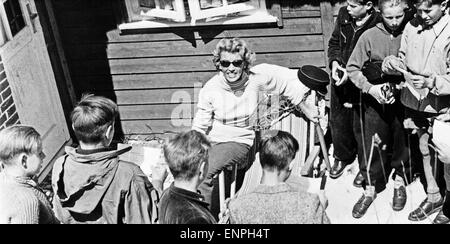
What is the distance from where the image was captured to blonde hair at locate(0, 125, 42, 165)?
4.00m

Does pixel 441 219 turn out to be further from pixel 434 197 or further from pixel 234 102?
pixel 234 102

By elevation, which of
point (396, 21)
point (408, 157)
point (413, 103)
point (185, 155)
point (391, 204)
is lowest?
point (391, 204)

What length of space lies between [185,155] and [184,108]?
3.28 meters

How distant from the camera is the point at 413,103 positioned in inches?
196

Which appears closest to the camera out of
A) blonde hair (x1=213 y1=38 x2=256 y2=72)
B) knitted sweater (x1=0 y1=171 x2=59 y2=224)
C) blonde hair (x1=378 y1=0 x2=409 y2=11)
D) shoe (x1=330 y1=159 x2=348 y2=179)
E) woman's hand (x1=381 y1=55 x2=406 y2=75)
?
knitted sweater (x1=0 y1=171 x2=59 y2=224)

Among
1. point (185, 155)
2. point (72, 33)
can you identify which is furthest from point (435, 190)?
point (72, 33)

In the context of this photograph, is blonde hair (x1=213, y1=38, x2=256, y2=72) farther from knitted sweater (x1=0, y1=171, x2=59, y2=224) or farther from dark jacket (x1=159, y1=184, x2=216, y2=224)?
knitted sweater (x1=0, y1=171, x2=59, y2=224)

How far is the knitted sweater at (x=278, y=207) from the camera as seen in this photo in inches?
147

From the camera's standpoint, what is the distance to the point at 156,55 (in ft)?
22.3

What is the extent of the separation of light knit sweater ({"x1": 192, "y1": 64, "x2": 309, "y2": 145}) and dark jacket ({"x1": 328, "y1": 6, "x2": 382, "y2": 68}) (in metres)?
0.40

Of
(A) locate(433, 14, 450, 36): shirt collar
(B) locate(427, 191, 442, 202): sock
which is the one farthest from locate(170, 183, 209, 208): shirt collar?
(B) locate(427, 191, 442, 202): sock

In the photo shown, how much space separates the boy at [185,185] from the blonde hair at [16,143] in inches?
33.1

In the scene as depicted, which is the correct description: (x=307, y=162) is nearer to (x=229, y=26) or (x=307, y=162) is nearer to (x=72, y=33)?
(x=229, y=26)
